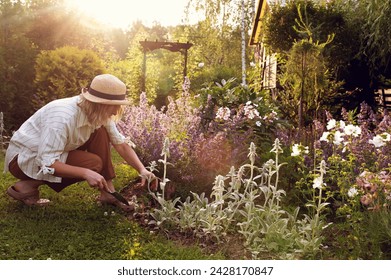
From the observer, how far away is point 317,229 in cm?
354

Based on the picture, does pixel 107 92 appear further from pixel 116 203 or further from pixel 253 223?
pixel 253 223

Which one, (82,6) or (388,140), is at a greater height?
(82,6)

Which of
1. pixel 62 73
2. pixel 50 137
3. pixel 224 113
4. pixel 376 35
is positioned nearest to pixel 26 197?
pixel 50 137

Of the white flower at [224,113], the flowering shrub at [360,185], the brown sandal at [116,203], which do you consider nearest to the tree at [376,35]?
the flowering shrub at [360,185]

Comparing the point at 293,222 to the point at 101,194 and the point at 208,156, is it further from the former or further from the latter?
the point at 101,194

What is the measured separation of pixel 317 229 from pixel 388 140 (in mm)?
920

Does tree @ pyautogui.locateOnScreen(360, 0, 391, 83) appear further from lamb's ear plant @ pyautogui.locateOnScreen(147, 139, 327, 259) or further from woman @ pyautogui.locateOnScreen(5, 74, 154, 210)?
woman @ pyautogui.locateOnScreen(5, 74, 154, 210)

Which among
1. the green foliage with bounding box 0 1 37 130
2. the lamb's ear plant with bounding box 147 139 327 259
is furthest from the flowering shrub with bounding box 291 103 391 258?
the green foliage with bounding box 0 1 37 130

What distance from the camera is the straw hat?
3.94m

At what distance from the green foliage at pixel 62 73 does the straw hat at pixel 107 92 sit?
14.3ft

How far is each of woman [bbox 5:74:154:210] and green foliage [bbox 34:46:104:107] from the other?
13.2 feet

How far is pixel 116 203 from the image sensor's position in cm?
440

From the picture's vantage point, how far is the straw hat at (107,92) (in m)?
3.94
